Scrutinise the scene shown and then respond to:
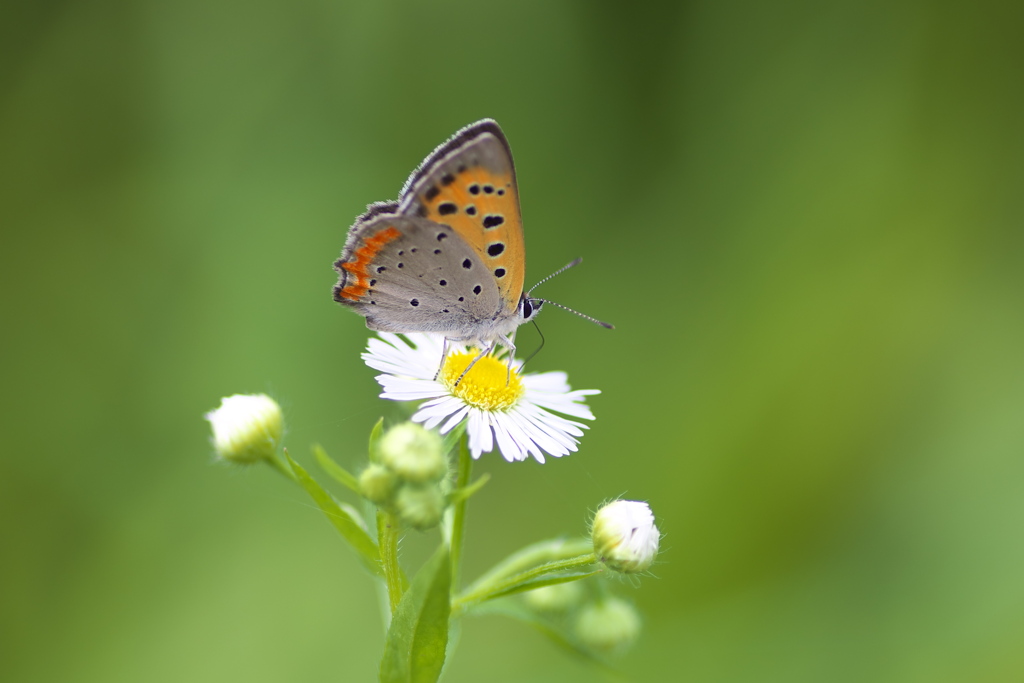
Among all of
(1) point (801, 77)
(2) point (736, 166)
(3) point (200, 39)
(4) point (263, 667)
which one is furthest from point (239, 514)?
(1) point (801, 77)

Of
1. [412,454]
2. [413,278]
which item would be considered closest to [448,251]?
[413,278]

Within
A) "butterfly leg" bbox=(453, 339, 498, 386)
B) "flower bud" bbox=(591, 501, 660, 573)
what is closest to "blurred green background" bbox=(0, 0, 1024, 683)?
"butterfly leg" bbox=(453, 339, 498, 386)

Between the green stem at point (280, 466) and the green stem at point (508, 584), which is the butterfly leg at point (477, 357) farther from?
the green stem at point (508, 584)

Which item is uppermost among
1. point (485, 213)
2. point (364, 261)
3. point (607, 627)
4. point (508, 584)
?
point (485, 213)

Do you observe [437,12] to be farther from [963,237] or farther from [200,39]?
[963,237]

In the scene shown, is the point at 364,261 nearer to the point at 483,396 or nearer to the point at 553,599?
the point at 483,396

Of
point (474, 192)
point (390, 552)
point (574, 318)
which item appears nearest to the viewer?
point (390, 552)
